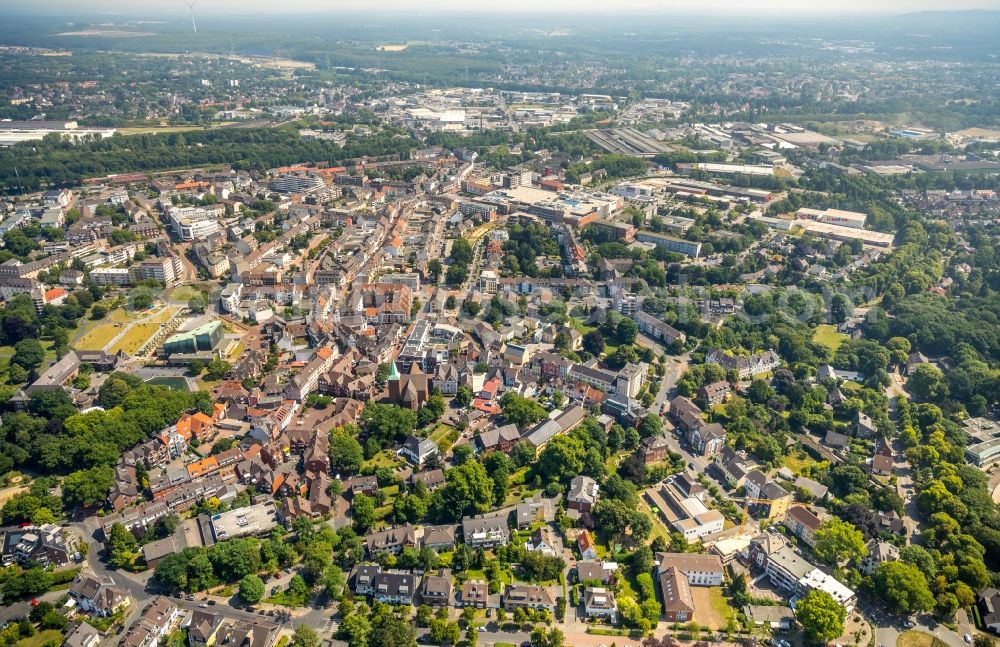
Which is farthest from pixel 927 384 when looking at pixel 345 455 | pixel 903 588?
pixel 345 455

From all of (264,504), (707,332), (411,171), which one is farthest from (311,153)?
(264,504)

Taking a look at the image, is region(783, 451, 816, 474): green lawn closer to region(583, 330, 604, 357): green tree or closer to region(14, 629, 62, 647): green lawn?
region(583, 330, 604, 357): green tree

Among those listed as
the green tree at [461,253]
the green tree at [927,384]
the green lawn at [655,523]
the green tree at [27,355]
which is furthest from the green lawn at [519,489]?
the green tree at [27,355]

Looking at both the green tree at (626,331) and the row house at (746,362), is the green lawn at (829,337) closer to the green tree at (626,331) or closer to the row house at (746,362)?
the row house at (746,362)

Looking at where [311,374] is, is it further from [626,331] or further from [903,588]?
[903,588]

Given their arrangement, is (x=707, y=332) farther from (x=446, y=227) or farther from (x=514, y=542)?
(x=446, y=227)

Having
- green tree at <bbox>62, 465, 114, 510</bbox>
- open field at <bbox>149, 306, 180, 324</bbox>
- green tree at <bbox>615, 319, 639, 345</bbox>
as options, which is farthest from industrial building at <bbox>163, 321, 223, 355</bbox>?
green tree at <bbox>615, 319, 639, 345</bbox>
